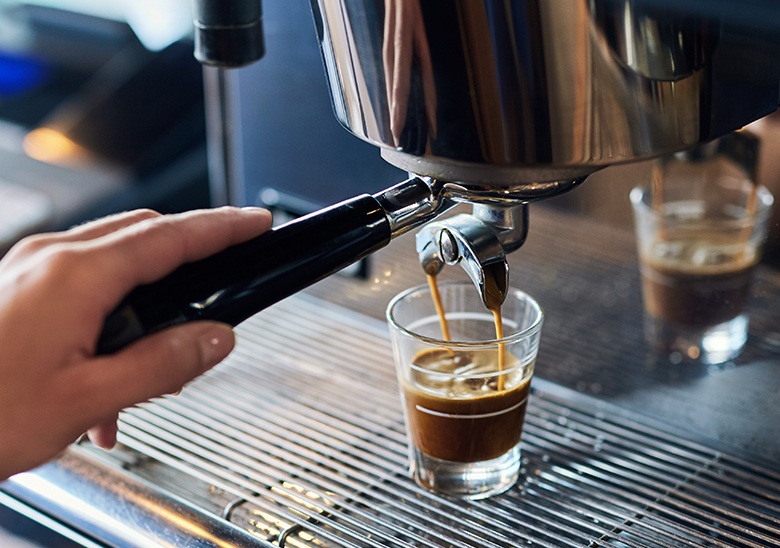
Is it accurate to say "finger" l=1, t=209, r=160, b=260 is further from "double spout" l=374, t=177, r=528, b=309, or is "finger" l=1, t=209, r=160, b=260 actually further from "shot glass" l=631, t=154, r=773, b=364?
"shot glass" l=631, t=154, r=773, b=364

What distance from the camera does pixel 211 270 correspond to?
313 millimetres

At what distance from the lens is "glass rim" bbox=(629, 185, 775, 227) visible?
44 centimetres

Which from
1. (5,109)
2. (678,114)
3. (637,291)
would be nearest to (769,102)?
(678,114)

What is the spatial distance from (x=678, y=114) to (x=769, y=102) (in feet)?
0.19

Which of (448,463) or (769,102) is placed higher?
(769,102)

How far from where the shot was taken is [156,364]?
290 millimetres

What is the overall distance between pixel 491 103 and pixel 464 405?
16 cm

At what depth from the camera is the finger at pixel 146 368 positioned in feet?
0.92

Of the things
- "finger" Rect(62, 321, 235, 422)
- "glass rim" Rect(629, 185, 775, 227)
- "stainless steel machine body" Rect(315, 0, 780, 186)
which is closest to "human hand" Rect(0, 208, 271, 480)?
"finger" Rect(62, 321, 235, 422)

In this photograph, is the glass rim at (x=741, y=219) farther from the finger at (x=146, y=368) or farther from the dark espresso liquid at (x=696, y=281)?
the finger at (x=146, y=368)

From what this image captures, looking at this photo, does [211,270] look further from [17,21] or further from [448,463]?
[17,21]

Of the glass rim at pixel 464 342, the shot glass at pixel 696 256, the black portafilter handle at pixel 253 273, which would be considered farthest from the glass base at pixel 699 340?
the black portafilter handle at pixel 253 273

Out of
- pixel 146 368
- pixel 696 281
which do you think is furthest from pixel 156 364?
pixel 696 281

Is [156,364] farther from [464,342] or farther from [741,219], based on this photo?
[741,219]
